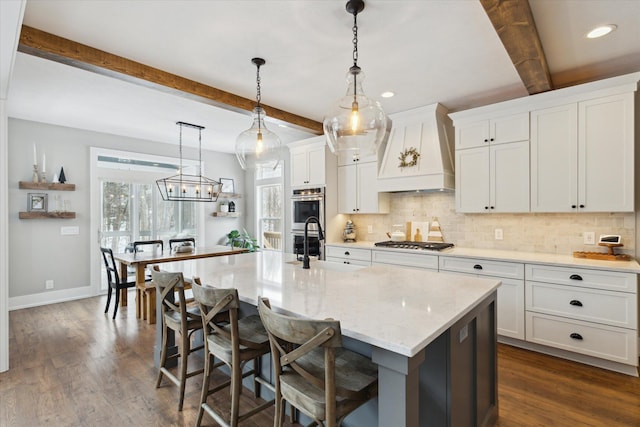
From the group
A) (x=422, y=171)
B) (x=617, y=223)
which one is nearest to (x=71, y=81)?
(x=422, y=171)

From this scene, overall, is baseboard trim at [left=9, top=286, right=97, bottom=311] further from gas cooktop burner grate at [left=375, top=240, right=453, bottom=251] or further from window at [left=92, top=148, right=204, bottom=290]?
gas cooktop burner grate at [left=375, top=240, right=453, bottom=251]

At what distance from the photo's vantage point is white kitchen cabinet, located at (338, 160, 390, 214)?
4.54m

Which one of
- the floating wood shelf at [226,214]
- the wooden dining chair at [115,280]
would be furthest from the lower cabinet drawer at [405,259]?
the floating wood shelf at [226,214]

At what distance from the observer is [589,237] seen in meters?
3.22

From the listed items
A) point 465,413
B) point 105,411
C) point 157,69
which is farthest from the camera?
point 157,69

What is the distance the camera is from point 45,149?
4.74 metres

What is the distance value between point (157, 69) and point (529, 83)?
336cm

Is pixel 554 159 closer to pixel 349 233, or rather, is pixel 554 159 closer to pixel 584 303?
pixel 584 303

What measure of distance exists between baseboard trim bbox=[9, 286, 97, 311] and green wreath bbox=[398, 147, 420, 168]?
5134 mm

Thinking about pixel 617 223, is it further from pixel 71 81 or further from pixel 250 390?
pixel 71 81

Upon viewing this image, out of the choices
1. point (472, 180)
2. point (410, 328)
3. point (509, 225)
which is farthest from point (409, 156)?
point (410, 328)

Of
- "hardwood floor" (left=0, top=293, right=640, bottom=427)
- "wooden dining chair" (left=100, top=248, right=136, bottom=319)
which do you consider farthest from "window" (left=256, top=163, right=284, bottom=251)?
"hardwood floor" (left=0, top=293, right=640, bottom=427)

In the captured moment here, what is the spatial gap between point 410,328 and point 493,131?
301 cm

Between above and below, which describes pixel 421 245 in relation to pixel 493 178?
below
